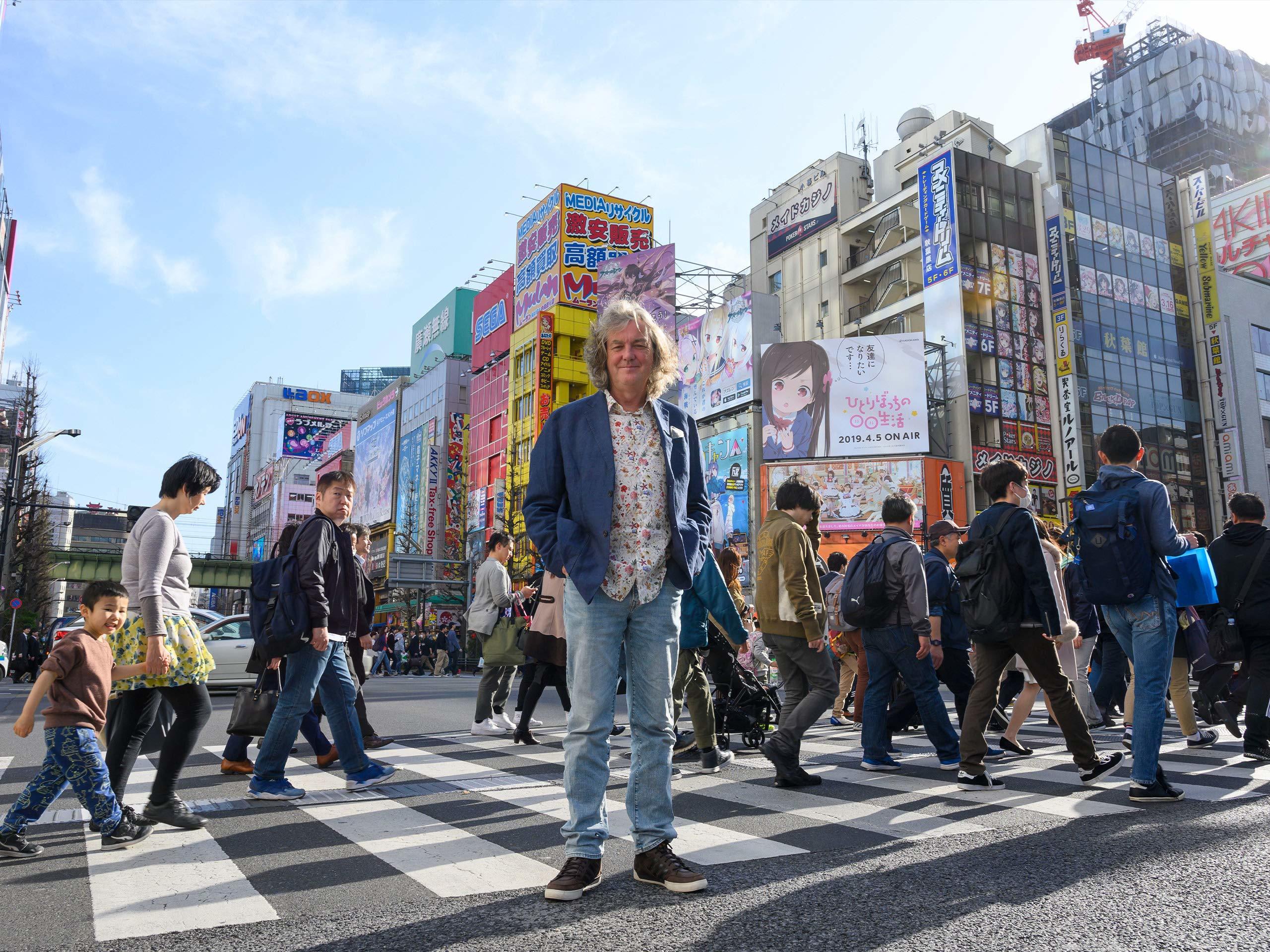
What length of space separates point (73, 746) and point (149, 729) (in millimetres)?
480

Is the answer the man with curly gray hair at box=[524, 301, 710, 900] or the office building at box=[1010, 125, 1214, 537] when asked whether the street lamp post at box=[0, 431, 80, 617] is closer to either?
the man with curly gray hair at box=[524, 301, 710, 900]

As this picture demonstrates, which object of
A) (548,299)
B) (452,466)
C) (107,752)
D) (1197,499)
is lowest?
(107,752)

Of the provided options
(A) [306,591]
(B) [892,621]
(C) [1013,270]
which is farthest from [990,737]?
(C) [1013,270]

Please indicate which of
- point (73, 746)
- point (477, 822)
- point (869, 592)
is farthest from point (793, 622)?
point (73, 746)

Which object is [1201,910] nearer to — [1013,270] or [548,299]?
[1013,270]

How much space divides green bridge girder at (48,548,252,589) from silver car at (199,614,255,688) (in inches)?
1422

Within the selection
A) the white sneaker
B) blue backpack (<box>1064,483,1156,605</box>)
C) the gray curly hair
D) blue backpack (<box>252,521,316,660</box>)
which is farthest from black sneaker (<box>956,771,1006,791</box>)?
the white sneaker

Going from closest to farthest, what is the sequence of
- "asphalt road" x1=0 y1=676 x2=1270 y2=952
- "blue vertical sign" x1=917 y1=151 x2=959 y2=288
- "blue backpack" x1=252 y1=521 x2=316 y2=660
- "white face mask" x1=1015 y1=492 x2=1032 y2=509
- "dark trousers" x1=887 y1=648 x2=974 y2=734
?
"asphalt road" x1=0 y1=676 x2=1270 y2=952, "blue backpack" x1=252 y1=521 x2=316 y2=660, "white face mask" x1=1015 y1=492 x2=1032 y2=509, "dark trousers" x1=887 y1=648 x2=974 y2=734, "blue vertical sign" x1=917 y1=151 x2=959 y2=288

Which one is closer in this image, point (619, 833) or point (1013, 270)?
point (619, 833)

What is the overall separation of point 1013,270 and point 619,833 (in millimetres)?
43299

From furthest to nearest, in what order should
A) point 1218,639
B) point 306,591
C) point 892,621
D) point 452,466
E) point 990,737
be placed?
point 452,466 → point 990,737 → point 1218,639 → point 892,621 → point 306,591

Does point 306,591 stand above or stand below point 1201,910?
above

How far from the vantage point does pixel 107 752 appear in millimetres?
3803

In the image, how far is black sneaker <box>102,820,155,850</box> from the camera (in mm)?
3570
